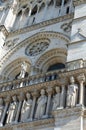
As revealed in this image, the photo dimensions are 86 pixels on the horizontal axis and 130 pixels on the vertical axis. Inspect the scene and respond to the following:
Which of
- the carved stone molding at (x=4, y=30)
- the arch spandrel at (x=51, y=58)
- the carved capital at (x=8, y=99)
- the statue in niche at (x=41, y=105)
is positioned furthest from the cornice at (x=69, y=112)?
the carved stone molding at (x=4, y=30)

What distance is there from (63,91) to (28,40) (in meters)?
5.54

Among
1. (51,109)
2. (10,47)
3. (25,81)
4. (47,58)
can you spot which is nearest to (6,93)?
(25,81)

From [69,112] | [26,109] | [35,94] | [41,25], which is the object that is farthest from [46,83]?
[41,25]

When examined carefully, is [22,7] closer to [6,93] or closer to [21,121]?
[6,93]

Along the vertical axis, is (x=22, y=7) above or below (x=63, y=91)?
above

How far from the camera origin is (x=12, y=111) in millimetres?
11000

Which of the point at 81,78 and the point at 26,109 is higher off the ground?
the point at 81,78

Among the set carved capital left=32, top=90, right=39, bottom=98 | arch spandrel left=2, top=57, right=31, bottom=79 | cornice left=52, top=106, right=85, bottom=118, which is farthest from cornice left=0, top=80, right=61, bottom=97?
arch spandrel left=2, top=57, right=31, bottom=79

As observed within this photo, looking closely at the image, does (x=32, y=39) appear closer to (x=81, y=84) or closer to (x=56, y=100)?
(x=56, y=100)

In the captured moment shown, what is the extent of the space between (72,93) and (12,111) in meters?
2.22

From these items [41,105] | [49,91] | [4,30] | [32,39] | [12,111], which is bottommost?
[12,111]

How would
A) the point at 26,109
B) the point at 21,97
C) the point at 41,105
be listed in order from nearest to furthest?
the point at 41,105 < the point at 26,109 < the point at 21,97

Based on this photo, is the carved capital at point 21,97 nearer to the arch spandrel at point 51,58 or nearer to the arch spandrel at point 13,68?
the arch spandrel at point 51,58

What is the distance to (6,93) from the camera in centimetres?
1166
